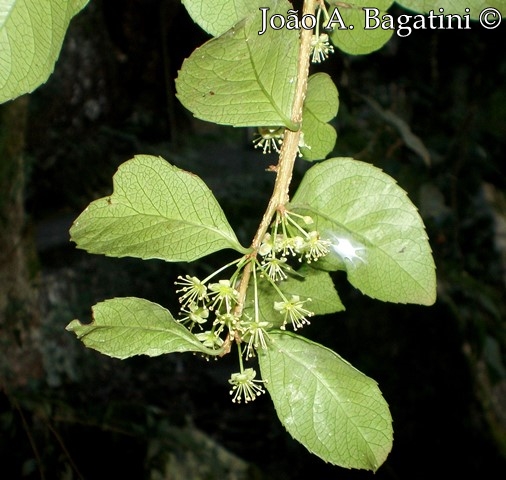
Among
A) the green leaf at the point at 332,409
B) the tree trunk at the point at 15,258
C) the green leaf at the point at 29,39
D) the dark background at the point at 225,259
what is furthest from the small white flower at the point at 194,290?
the tree trunk at the point at 15,258

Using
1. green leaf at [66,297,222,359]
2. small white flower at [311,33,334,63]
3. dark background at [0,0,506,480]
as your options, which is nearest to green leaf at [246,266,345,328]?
green leaf at [66,297,222,359]

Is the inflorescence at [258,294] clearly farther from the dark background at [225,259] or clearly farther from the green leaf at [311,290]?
the dark background at [225,259]

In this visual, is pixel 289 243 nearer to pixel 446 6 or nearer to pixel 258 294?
pixel 258 294

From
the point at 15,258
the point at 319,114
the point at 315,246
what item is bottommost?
the point at 15,258

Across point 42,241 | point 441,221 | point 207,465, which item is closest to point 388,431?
point 441,221

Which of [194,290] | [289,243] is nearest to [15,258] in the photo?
[194,290]

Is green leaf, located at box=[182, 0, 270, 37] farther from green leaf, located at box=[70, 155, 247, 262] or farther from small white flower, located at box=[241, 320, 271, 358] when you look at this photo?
small white flower, located at box=[241, 320, 271, 358]
